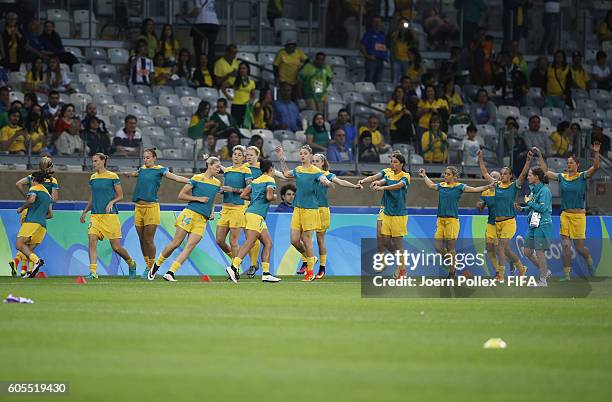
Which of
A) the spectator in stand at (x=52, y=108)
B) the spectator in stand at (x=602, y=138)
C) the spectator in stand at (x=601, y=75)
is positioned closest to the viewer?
the spectator in stand at (x=52, y=108)

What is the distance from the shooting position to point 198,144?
2755 centimetres

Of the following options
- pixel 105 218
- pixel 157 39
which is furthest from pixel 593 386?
pixel 157 39

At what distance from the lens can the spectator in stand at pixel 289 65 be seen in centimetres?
3203

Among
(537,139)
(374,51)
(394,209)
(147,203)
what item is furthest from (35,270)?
(374,51)

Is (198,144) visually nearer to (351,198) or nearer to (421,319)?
(351,198)

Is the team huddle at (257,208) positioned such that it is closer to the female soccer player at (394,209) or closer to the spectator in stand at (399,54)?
the female soccer player at (394,209)

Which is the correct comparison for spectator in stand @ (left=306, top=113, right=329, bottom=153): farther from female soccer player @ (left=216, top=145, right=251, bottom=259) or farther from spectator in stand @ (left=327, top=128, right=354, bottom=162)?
female soccer player @ (left=216, top=145, right=251, bottom=259)

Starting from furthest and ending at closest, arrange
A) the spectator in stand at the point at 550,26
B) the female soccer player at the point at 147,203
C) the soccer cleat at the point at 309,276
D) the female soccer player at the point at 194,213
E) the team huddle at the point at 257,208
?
the spectator in stand at the point at 550,26 < the female soccer player at the point at 147,203 < the soccer cleat at the point at 309,276 < the team huddle at the point at 257,208 < the female soccer player at the point at 194,213

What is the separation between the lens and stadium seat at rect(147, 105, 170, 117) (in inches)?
1176

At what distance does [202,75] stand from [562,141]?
8.69 metres

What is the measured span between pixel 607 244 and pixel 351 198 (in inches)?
221

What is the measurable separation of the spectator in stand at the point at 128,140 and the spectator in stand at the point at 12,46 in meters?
4.06

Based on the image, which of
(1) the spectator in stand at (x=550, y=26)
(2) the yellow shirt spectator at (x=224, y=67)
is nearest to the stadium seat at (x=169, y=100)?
(2) the yellow shirt spectator at (x=224, y=67)

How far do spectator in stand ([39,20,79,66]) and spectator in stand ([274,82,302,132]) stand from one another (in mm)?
4962
